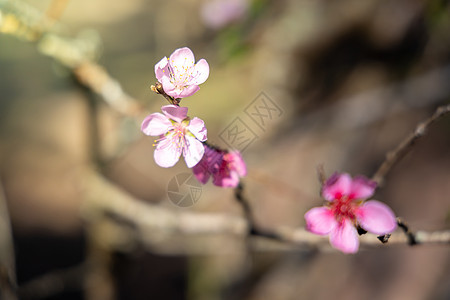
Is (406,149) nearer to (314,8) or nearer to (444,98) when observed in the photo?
(444,98)

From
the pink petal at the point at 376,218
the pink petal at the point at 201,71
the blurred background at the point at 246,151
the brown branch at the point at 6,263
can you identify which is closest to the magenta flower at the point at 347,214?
the pink petal at the point at 376,218

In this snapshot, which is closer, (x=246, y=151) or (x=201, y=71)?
(x=201, y=71)

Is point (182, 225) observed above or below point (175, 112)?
above

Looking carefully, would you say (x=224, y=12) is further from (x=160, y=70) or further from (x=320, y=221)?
(x=320, y=221)

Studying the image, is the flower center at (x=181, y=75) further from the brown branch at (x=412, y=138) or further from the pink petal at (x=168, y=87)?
the brown branch at (x=412, y=138)

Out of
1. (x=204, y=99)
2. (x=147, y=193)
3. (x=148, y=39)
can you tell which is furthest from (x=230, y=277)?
(x=148, y=39)

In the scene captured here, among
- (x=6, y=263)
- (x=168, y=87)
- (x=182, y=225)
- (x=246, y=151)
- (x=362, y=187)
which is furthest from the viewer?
(x=246, y=151)

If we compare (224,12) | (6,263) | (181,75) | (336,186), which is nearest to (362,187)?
(336,186)

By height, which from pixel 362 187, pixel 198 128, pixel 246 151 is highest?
pixel 246 151
